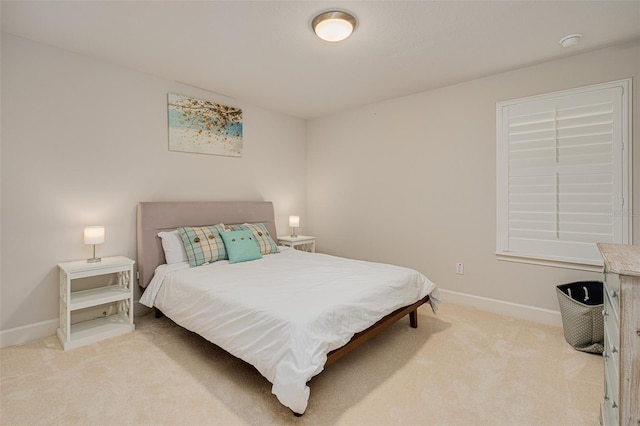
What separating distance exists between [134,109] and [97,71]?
42 cm

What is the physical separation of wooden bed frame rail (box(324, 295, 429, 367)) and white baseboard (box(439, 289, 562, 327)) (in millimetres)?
851

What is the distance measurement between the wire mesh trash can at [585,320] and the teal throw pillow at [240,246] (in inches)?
112

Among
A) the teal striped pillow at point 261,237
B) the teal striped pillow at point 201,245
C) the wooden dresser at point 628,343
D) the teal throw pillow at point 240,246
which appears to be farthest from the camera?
the teal striped pillow at point 261,237

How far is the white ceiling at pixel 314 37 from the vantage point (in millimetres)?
2072

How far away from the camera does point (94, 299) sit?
2.53 meters

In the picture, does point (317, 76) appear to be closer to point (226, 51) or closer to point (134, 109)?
point (226, 51)

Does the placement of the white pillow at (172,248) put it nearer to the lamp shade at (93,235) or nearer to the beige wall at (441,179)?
the lamp shade at (93,235)

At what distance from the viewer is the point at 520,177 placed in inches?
119

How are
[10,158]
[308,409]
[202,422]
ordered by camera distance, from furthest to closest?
[10,158]
[308,409]
[202,422]

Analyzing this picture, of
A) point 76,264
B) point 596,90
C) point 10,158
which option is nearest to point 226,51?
point 10,158

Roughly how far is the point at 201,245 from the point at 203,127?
4.91ft

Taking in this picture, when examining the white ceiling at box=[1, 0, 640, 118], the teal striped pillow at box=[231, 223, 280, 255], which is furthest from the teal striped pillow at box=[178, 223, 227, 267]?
the white ceiling at box=[1, 0, 640, 118]

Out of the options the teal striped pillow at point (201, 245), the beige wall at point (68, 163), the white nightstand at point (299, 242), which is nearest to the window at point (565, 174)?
the white nightstand at point (299, 242)

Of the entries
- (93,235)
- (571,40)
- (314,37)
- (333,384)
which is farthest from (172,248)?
(571,40)
